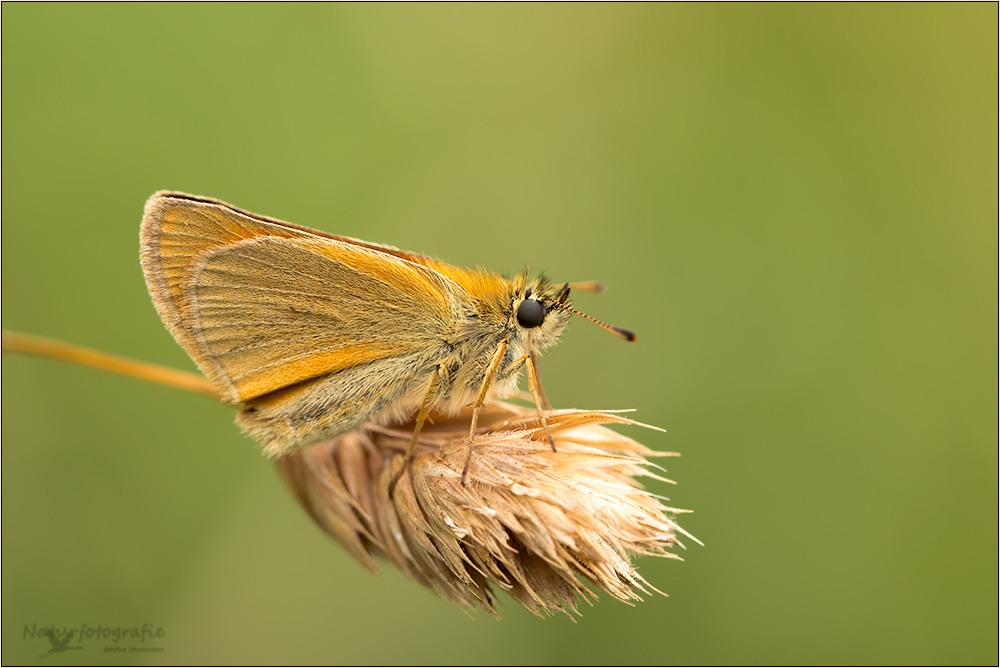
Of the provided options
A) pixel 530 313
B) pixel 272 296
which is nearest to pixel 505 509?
pixel 530 313

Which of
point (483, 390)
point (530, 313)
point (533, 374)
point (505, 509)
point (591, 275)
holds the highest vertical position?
point (591, 275)

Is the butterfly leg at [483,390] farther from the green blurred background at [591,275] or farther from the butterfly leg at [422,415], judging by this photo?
the green blurred background at [591,275]

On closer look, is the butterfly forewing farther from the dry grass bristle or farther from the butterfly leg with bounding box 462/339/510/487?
the dry grass bristle

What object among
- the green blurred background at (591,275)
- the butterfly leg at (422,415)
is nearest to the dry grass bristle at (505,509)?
the butterfly leg at (422,415)

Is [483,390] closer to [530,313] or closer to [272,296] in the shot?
[530,313]

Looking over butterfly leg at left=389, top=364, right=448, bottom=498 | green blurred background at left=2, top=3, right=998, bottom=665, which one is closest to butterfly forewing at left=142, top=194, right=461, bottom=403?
butterfly leg at left=389, top=364, right=448, bottom=498

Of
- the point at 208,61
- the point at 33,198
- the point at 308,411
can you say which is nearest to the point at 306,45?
the point at 208,61
